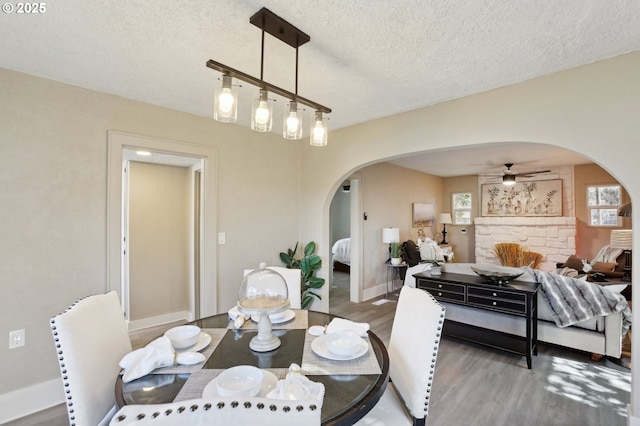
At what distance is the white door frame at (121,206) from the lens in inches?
101

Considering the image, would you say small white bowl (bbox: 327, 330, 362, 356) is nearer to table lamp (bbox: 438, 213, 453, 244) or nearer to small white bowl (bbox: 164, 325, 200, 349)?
small white bowl (bbox: 164, 325, 200, 349)

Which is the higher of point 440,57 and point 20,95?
point 440,57

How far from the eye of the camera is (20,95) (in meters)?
2.16

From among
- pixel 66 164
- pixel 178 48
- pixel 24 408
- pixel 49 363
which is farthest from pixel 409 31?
pixel 24 408

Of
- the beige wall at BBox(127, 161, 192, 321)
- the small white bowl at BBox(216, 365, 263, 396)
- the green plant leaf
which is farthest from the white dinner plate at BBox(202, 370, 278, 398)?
the beige wall at BBox(127, 161, 192, 321)

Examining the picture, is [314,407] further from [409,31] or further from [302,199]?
[302,199]

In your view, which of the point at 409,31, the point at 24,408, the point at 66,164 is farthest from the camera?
the point at 66,164

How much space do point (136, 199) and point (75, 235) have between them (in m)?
1.42

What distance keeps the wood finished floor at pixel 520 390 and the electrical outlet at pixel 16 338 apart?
523mm

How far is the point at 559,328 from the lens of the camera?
296 centimetres

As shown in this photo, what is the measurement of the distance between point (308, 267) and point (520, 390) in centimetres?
230

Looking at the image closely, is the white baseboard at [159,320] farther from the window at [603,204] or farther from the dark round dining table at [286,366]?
the window at [603,204]

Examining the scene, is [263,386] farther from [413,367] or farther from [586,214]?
[586,214]

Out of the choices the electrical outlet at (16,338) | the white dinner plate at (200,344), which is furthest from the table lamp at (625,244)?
the electrical outlet at (16,338)
